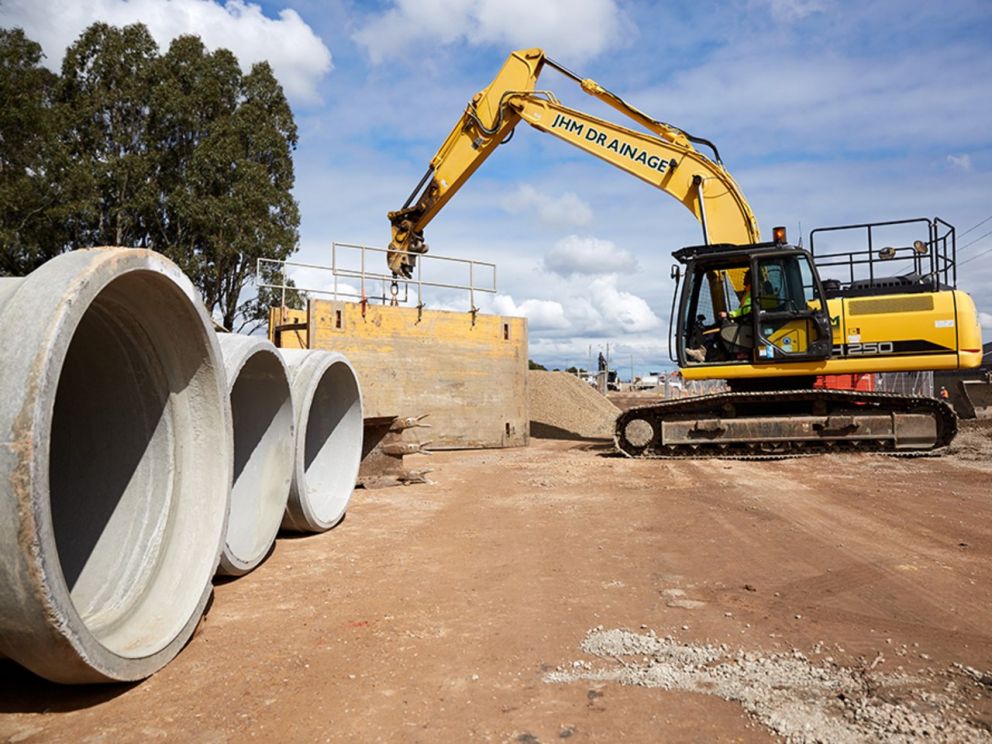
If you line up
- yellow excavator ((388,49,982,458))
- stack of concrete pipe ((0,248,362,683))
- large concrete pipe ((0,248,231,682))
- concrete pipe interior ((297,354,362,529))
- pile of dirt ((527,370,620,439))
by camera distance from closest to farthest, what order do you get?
stack of concrete pipe ((0,248,362,683))
large concrete pipe ((0,248,231,682))
concrete pipe interior ((297,354,362,529))
yellow excavator ((388,49,982,458))
pile of dirt ((527,370,620,439))

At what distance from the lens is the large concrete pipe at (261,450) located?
5852 millimetres

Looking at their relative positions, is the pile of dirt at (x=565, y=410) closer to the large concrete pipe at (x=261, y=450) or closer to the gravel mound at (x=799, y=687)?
the large concrete pipe at (x=261, y=450)

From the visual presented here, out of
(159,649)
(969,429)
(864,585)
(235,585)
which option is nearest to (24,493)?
(159,649)

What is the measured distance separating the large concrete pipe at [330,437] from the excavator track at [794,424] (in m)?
6.11

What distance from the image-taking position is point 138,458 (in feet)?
14.2

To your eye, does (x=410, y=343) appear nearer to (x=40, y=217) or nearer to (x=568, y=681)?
(x=568, y=681)

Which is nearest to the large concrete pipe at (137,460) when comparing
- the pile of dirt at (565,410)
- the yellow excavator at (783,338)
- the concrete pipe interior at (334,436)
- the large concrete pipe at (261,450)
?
the large concrete pipe at (261,450)

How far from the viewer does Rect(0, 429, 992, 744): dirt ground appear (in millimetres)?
3064

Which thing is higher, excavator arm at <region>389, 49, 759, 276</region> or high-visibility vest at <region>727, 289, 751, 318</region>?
excavator arm at <region>389, 49, 759, 276</region>

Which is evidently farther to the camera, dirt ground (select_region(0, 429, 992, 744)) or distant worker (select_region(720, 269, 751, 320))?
distant worker (select_region(720, 269, 751, 320))

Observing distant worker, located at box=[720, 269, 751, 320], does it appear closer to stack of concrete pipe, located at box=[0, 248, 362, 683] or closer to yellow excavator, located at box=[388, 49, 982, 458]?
yellow excavator, located at box=[388, 49, 982, 458]

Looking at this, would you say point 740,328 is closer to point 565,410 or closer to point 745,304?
point 745,304

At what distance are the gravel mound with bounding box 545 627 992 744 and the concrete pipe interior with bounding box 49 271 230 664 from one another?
88.2 inches

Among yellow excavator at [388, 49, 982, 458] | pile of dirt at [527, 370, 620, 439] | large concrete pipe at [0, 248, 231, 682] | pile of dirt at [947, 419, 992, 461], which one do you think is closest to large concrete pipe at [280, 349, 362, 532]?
large concrete pipe at [0, 248, 231, 682]
